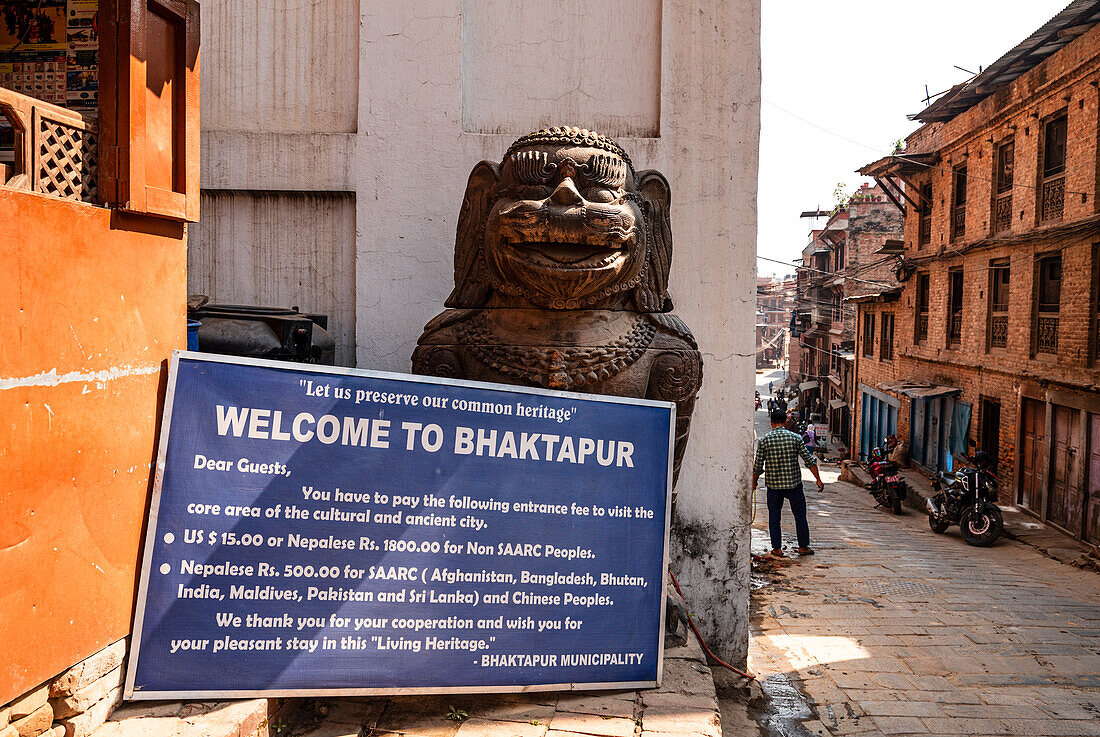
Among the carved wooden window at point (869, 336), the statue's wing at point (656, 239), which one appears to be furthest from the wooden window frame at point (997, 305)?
the statue's wing at point (656, 239)

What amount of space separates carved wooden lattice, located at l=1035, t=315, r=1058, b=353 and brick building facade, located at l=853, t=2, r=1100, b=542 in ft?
0.10

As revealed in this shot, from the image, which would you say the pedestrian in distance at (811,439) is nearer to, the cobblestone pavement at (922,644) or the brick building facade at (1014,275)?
the brick building facade at (1014,275)

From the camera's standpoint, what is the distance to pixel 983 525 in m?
9.88

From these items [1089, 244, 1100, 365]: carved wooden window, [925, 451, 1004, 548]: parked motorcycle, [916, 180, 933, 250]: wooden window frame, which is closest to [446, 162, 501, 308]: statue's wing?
[925, 451, 1004, 548]: parked motorcycle

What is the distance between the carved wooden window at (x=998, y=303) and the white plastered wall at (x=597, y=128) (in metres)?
11.5

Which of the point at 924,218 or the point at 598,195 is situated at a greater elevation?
the point at 924,218

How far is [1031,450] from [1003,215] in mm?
4541

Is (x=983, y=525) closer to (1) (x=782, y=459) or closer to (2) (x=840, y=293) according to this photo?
(1) (x=782, y=459)

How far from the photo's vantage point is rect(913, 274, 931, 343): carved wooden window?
1828 cm

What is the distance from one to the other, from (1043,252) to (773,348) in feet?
173

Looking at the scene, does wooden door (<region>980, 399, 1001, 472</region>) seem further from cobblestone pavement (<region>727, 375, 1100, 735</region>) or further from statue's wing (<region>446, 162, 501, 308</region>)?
statue's wing (<region>446, 162, 501, 308</region>)

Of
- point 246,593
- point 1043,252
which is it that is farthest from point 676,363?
point 1043,252

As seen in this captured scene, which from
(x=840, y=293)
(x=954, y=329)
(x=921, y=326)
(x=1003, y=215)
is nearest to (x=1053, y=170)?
(x=1003, y=215)

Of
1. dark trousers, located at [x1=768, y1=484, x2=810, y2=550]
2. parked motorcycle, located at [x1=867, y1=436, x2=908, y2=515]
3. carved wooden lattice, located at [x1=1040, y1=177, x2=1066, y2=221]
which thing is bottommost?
parked motorcycle, located at [x1=867, y1=436, x2=908, y2=515]
